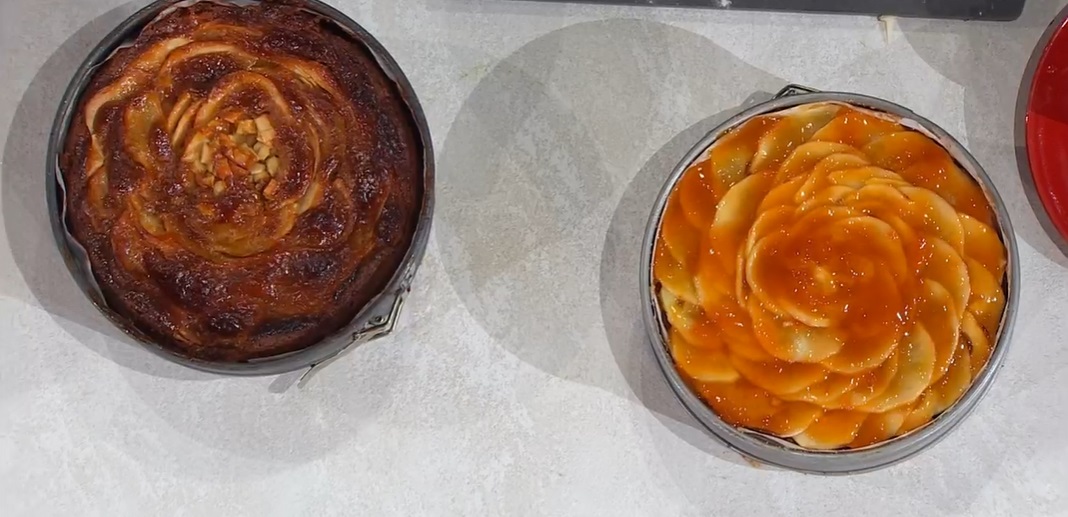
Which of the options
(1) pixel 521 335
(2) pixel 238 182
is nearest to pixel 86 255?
(2) pixel 238 182

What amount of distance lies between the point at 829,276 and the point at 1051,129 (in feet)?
1.82

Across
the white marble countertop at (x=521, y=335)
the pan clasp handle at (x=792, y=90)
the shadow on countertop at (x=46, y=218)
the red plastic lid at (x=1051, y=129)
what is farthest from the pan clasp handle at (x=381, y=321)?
the red plastic lid at (x=1051, y=129)

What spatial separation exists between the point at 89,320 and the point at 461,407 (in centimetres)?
60

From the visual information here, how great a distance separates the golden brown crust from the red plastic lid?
0.98 m

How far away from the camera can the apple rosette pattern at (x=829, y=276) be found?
1.21 m

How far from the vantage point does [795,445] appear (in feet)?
4.13

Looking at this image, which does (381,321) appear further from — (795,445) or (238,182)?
(795,445)

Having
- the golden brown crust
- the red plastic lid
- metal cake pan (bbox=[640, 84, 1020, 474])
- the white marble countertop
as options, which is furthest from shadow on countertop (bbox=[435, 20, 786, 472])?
the red plastic lid

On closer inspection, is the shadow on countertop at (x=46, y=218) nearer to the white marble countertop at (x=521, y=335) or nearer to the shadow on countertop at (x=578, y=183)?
the white marble countertop at (x=521, y=335)

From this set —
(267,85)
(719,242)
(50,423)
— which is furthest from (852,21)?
(50,423)

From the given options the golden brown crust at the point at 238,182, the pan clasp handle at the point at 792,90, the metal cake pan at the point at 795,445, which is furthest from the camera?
the pan clasp handle at the point at 792,90

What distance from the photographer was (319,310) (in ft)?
3.91

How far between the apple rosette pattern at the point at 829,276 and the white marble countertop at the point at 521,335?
0.21 metres

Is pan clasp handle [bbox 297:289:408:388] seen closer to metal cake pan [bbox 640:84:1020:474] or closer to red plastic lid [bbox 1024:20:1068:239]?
metal cake pan [bbox 640:84:1020:474]
